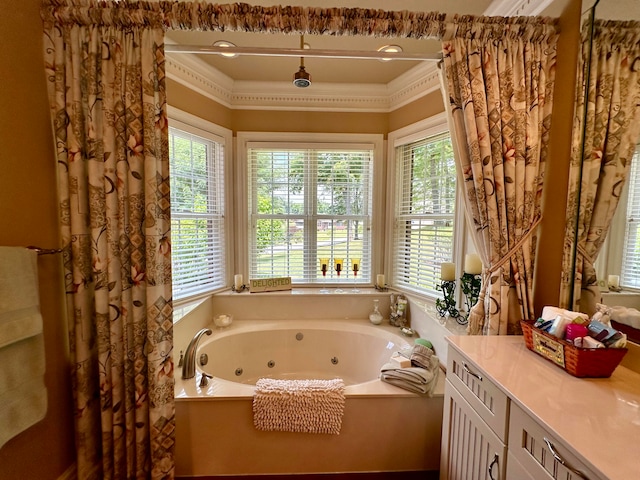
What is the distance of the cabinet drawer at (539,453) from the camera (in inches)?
27.2

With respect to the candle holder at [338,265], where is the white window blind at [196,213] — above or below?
above

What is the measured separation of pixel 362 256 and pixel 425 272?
2.06ft

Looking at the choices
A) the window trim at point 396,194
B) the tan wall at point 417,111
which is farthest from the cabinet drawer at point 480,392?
the tan wall at point 417,111

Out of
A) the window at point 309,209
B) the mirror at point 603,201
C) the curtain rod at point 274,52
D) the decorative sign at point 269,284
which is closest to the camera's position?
the mirror at point 603,201

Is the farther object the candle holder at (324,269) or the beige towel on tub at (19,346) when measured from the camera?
the candle holder at (324,269)

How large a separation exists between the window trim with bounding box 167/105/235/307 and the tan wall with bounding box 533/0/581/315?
2.33m

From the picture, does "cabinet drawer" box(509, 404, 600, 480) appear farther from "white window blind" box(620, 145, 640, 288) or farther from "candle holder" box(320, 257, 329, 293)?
"candle holder" box(320, 257, 329, 293)

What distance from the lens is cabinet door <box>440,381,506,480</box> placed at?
96cm

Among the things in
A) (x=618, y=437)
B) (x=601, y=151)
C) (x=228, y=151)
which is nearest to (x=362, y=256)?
(x=228, y=151)

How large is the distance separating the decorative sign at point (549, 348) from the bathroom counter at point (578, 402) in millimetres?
27

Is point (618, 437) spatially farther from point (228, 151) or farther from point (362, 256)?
point (228, 151)

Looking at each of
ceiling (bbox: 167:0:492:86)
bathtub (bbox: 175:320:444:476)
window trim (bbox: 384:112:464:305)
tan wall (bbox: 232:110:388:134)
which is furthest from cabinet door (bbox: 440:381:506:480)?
tan wall (bbox: 232:110:388:134)

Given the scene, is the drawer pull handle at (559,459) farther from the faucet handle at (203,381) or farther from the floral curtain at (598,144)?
the faucet handle at (203,381)

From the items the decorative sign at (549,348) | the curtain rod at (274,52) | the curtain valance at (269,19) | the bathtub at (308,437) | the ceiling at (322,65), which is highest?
the ceiling at (322,65)
